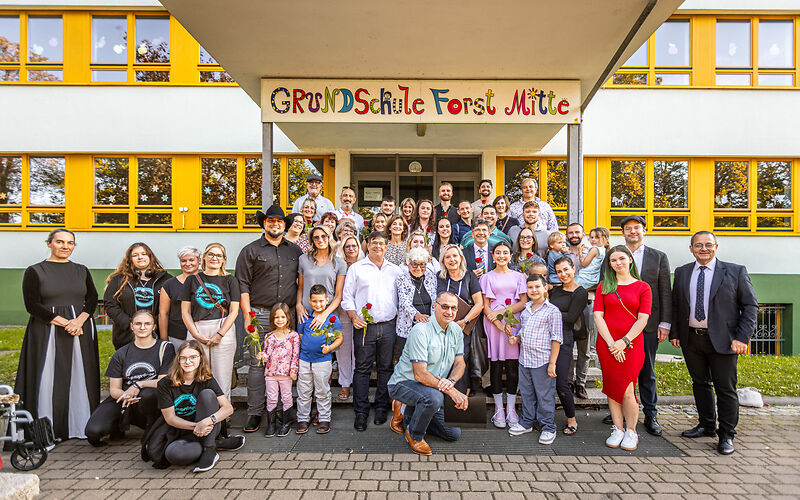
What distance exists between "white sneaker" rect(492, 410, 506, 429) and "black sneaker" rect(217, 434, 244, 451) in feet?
8.41

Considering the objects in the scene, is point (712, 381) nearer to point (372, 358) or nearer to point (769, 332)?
point (372, 358)

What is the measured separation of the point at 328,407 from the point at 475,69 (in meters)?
4.87

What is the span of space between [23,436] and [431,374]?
3.61 metres

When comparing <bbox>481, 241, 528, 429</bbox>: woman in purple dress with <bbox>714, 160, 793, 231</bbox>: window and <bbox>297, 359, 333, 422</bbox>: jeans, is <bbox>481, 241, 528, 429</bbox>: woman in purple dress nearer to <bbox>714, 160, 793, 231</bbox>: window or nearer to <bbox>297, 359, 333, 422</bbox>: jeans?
<bbox>297, 359, 333, 422</bbox>: jeans

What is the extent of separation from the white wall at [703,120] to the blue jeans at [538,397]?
756 cm

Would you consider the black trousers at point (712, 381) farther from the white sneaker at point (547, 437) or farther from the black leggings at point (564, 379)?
the white sneaker at point (547, 437)

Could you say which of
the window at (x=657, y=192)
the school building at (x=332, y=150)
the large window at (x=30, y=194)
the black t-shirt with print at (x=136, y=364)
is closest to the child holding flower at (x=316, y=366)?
the black t-shirt with print at (x=136, y=364)

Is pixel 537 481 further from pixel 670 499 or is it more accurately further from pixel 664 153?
pixel 664 153

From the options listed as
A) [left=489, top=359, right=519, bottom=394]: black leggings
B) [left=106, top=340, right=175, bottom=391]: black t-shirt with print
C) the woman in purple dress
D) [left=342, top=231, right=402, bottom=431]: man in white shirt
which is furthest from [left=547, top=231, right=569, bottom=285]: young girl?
[left=106, top=340, right=175, bottom=391]: black t-shirt with print

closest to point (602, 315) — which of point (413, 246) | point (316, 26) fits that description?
point (413, 246)

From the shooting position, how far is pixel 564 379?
4.56 m

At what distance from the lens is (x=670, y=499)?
11.1 ft

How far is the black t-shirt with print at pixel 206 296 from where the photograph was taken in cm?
454

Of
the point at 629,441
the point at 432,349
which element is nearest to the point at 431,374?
the point at 432,349
